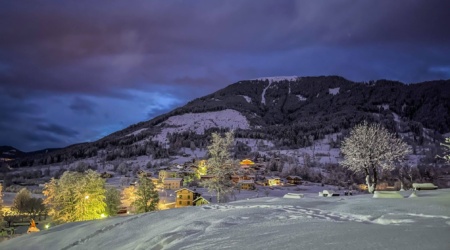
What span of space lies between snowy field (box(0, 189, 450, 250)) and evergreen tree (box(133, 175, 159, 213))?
106 feet

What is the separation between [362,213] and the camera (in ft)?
65.2

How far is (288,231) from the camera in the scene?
A: 15.4 meters

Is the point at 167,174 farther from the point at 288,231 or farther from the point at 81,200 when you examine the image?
the point at 288,231

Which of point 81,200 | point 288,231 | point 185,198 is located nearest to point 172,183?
point 185,198

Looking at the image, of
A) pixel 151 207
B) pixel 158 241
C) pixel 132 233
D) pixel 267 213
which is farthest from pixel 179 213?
pixel 151 207

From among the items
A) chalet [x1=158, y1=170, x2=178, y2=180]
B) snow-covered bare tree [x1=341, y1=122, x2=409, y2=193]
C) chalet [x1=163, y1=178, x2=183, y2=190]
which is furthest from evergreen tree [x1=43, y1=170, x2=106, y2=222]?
chalet [x1=158, y1=170, x2=178, y2=180]

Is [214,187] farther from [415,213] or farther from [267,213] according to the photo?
[415,213]

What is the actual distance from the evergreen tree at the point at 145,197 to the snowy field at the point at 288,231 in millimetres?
32169

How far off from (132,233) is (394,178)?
466 feet

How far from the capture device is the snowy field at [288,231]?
1235 centimetres

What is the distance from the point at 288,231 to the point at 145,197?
47.9 metres

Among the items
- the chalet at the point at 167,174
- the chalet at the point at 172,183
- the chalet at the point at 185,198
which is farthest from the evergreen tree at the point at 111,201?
the chalet at the point at 167,174

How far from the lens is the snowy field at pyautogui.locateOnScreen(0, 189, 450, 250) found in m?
12.4

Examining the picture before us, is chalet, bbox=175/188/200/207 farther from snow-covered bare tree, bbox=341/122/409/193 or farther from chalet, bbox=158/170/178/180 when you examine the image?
chalet, bbox=158/170/178/180
